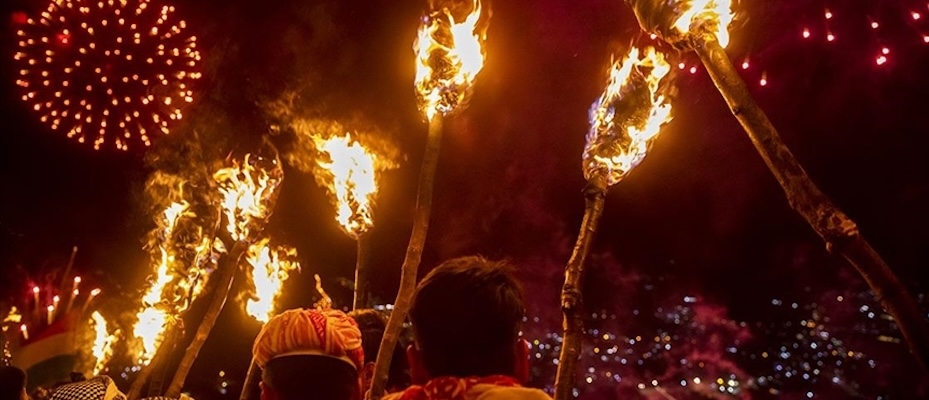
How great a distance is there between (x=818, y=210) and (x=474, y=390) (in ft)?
5.04

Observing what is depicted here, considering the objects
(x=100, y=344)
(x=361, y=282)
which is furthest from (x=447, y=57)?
(x=100, y=344)

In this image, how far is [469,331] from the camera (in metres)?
2.51

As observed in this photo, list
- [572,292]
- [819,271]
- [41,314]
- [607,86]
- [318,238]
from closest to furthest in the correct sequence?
1. [572,292]
2. [607,86]
3. [819,271]
4. [318,238]
5. [41,314]

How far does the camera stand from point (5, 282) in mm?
20438

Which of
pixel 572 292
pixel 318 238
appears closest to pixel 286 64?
pixel 318 238

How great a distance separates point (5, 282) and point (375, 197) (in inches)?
673

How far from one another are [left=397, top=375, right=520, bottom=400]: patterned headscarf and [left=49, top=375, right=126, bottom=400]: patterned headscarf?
2870mm

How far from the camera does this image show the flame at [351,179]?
265 inches

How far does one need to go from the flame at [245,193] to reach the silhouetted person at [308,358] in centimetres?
391

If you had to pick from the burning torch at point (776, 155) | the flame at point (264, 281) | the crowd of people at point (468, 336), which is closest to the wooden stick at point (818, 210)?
the burning torch at point (776, 155)

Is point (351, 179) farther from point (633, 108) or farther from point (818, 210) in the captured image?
point (818, 210)

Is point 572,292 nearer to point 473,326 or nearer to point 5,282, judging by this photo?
point 473,326

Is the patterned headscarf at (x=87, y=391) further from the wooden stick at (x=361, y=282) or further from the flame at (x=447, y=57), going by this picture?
the flame at (x=447, y=57)

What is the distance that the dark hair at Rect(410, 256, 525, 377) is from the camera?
8.24 ft
